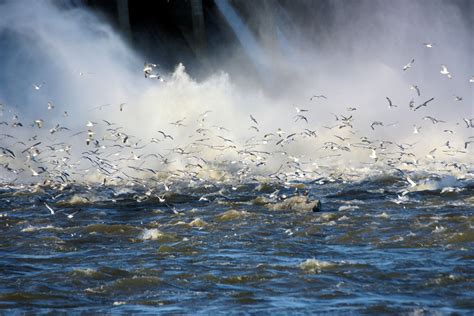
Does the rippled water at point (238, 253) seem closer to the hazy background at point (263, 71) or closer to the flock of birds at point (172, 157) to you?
the flock of birds at point (172, 157)

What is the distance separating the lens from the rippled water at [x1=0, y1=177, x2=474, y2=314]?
13.4m

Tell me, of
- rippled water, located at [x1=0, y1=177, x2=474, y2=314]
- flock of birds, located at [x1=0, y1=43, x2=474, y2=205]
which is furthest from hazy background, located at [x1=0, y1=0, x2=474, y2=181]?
rippled water, located at [x1=0, y1=177, x2=474, y2=314]

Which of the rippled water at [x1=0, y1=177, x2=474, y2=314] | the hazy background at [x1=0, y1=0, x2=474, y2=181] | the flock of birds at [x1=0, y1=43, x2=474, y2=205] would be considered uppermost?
the hazy background at [x1=0, y1=0, x2=474, y2=181]

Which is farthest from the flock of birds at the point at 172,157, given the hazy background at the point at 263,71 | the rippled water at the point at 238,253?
the rippled water at the point at 238,253

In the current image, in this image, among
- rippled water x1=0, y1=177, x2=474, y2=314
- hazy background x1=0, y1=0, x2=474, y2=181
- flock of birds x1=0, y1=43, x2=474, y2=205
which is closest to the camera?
rippled water x1=0, y1=177, x2=474, y2=314

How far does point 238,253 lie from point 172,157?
13.7m

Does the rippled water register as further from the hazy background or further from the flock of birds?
the hazy background

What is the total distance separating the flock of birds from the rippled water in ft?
7.39

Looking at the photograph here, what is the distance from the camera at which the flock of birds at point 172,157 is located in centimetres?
2591

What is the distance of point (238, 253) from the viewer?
53.2 feet

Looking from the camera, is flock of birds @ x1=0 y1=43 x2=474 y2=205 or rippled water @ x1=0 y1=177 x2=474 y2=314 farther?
flock of birds @ x1=0 y1=43 x2=474 y2=205

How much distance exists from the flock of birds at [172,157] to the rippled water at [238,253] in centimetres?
225

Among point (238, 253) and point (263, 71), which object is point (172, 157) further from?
point (238, 253)

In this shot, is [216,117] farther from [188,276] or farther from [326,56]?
[188,276]
